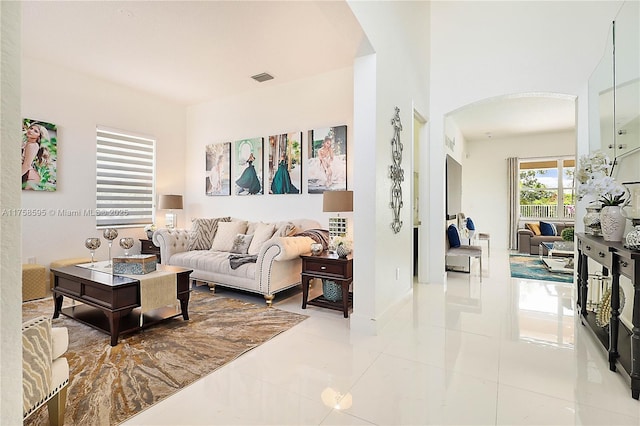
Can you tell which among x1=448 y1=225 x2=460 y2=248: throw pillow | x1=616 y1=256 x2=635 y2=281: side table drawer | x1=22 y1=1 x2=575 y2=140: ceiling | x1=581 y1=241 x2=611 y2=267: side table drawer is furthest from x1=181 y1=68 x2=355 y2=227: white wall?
x1=616 y1=256 x2=635 y2=281: side table drawer

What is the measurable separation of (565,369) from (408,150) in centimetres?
254

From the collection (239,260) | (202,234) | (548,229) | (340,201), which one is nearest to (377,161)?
(340,201)

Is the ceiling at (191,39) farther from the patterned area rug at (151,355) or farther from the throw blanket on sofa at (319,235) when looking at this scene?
the patterned area rug at (151,355)

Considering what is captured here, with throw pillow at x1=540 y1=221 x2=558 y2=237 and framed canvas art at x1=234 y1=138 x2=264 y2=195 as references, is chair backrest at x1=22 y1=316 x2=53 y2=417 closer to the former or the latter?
framed canvas art at x1=234 y1=138 x2=264 y2=195

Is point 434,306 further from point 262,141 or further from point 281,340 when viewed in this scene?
point 262,141

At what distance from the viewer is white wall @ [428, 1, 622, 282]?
3920mm

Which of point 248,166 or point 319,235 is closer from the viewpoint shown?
point 319,235

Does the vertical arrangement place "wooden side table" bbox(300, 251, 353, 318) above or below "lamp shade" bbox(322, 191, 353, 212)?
below

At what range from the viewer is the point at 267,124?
17.6 ft

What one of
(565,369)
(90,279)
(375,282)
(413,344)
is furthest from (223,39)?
(565,369)

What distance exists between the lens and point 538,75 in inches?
163

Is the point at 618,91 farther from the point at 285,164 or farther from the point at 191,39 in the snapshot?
the point at 191,39

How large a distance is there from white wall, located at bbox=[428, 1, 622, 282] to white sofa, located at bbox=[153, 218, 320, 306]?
6.91ft

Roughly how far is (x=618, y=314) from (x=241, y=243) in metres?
3.93
